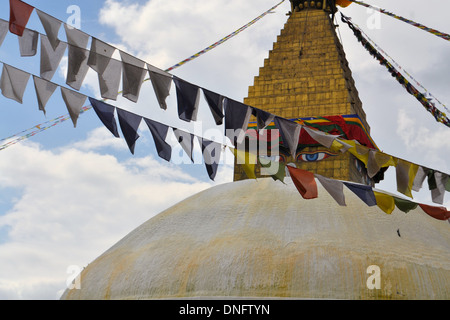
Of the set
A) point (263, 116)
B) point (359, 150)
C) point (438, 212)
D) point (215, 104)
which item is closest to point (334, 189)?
point (359, 150)

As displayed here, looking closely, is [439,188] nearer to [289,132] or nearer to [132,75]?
[289,132]

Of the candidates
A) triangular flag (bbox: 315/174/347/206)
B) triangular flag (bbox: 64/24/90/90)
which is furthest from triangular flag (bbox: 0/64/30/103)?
triangular flag (bbox: 315/174/347/206)

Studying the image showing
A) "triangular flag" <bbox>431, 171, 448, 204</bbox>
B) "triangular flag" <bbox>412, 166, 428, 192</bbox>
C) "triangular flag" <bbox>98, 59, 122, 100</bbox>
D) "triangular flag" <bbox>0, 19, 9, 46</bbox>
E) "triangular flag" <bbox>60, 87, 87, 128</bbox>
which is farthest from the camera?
"triangular flag" <bbox>431, 171, 448, 204</bbox>

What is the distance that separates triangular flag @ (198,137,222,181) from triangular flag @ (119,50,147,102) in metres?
0.87

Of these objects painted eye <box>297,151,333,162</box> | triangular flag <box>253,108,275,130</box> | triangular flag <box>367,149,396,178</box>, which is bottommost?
triangular flag <box>367,149,396,178</box>

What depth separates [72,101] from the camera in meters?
5.52

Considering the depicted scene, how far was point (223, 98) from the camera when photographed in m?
5.74

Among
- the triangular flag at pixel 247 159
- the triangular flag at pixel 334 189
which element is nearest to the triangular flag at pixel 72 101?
the triangular flag at pixel 247 159

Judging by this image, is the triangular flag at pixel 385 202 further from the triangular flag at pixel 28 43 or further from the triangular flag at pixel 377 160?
the triangular flag at pixel 28 43

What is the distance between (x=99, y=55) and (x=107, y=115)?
59 cm

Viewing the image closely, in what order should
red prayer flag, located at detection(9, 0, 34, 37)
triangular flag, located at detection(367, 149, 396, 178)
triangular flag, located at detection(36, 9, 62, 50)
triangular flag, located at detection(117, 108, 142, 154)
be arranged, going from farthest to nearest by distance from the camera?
triangular flag, located at detection(367, 149, 396, 178)
triangular flag, located at detection(117, 108, 142, 154)
triangular flag, located at detection(36, 9, 62, 50)
red prayer flag, located at detection(9, 0, 34, 37)

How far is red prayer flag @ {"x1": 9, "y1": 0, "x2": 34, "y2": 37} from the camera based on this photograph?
194 inches

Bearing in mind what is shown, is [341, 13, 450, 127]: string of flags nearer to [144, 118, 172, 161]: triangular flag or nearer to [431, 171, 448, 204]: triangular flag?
[431, 171, 448, 204]: triangular flag
